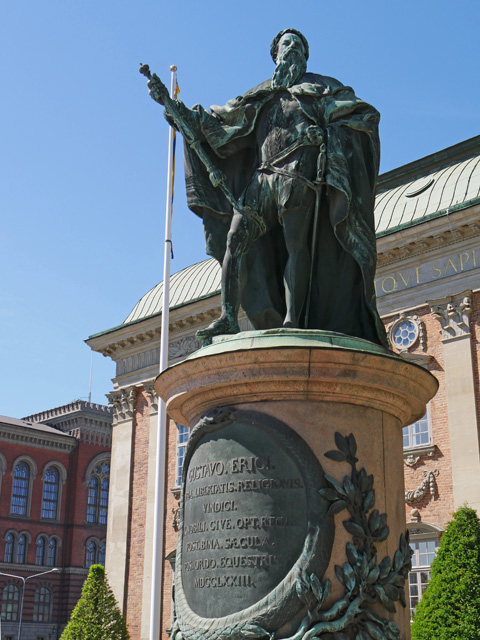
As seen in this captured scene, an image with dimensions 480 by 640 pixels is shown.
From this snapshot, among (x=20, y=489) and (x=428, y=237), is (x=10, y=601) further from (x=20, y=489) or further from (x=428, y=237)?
(x=428, y=237)

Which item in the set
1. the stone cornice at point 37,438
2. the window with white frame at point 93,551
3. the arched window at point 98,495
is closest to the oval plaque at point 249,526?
the stone cornice at point 37,438

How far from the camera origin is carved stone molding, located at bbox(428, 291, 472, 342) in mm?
23297

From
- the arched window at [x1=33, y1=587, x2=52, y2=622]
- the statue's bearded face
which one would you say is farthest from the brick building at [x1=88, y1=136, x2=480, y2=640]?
the arched window at [x1=33, y1=587, x2=52, y2=622]

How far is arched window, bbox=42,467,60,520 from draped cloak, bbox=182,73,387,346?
55878mm

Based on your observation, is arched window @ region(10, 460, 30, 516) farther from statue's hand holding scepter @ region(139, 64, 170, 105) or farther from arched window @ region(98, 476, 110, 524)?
statue's hand holding scepter @ region(139, 64, 170, 105)

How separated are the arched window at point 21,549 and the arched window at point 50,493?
222cm

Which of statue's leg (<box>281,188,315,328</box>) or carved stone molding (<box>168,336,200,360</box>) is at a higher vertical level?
carved stone molding (<box>168,336,200,360</box>)

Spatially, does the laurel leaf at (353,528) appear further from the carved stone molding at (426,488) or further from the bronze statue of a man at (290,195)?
the carved stone molding at (426,488)

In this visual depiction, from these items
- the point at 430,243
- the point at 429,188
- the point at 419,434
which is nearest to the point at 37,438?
the point at 429,188

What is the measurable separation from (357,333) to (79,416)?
58.3 m

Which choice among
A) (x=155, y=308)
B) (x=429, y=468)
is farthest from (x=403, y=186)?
(x=155, y=308)

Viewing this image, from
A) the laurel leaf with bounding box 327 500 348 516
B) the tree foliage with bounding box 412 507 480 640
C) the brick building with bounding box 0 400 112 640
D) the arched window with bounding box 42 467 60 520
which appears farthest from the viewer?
the arched window with bounding box 42 467 60 520

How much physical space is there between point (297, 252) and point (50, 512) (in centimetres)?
5682

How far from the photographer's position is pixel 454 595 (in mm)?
16016
